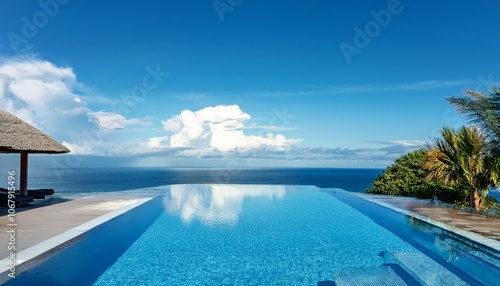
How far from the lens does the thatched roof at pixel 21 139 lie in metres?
8.22

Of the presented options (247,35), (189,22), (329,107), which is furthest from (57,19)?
(329,107)

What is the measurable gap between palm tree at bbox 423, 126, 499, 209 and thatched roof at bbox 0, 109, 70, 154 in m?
9.64

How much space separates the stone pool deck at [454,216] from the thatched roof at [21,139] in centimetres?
886

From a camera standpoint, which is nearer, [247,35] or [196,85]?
[247,35]

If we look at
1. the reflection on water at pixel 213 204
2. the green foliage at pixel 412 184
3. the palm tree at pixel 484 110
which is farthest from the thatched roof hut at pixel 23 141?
the palm tree at pixel 484 110

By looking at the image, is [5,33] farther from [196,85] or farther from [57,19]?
[196,85]

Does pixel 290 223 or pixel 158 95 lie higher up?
pixel 158 95

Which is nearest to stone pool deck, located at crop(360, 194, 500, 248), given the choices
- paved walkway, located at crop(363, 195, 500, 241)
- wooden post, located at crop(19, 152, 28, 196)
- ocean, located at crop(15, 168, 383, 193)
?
paved walkway, located at crop(363, 195, 500, 241)

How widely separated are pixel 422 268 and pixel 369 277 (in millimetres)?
818

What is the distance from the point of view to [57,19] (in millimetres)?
14172

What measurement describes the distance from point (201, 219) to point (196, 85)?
13.9m

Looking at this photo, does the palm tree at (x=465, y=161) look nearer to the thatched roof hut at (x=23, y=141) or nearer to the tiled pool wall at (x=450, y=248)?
the tiled pool wall at (x=450, y=248)

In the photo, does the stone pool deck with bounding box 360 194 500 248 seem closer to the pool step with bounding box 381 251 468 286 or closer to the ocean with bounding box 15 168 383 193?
the pool step with bounding box 381 251 468 286

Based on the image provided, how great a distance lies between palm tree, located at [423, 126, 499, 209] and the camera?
319 inches
